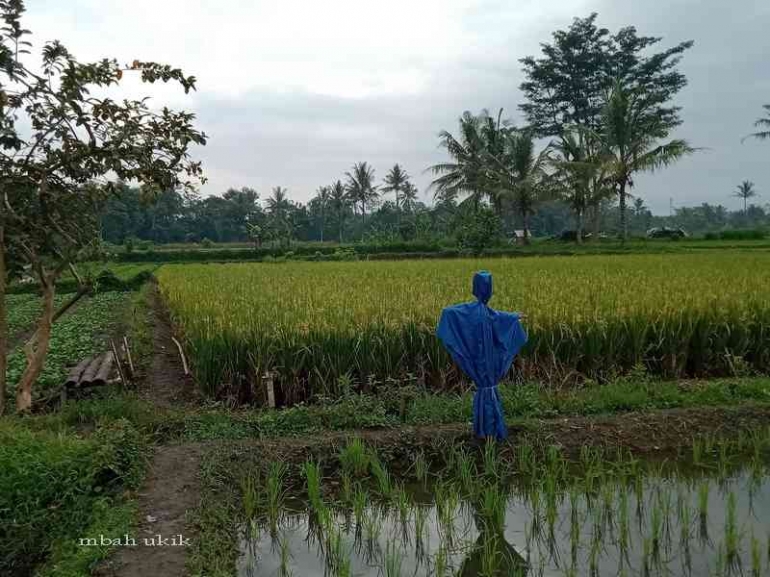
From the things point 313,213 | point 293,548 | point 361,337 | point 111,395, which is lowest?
point 293,548

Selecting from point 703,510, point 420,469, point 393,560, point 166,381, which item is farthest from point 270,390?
point 703,510

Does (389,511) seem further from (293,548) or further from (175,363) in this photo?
(175,363)

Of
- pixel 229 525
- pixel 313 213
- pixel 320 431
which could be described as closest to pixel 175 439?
pixel 320 431

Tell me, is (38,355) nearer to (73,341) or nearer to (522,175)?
(73,341)

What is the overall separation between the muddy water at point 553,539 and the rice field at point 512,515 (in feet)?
0.03

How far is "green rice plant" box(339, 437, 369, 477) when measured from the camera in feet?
15.3

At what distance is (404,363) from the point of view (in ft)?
21.6

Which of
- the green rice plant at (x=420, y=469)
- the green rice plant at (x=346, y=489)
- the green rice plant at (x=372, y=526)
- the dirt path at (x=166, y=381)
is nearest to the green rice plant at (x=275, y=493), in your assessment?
the green rice plant at (x=346, y=489)

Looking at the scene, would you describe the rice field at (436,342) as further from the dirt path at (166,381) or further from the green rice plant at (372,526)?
the green rice plant at (372,526)

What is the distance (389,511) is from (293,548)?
2.47ft

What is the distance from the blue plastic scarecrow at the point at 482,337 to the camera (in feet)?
15.2

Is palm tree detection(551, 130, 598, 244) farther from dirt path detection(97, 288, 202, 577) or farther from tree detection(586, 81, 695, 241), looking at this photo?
dirt path detection(97, 288, 202, 577)

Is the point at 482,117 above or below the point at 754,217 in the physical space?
above

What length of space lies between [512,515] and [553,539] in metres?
0.42
